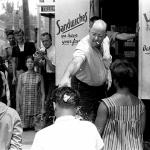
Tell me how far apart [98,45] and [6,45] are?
15.1 ft

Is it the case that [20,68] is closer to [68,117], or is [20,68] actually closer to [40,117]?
[40,117]

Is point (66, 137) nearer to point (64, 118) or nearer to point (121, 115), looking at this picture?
point (64, 118)

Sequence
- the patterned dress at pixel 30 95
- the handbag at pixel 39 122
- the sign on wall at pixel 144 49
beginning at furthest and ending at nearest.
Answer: the patterned dress at pixel 30 95 < the handbag at pixel 39 122 < the sign on wall at pixel 144 49

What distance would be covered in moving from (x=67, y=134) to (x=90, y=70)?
7.52ft

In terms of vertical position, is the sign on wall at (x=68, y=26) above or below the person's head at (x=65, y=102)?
above

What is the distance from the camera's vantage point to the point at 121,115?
3.80 m

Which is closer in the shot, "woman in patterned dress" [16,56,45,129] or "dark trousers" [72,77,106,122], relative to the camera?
"dark trousers" [72,77,106,122]

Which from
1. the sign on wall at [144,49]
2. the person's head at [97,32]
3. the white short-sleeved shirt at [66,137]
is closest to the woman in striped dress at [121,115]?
the white short-sleeved shirt at [66,137]

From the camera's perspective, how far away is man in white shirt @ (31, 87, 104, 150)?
283cm

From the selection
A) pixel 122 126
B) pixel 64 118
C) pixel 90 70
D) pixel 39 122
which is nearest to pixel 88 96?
pixel 90 70

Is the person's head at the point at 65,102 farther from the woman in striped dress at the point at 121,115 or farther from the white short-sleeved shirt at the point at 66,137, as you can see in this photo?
the woman in striped dress at the point at 121,115

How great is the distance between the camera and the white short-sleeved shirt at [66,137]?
9.27 feet

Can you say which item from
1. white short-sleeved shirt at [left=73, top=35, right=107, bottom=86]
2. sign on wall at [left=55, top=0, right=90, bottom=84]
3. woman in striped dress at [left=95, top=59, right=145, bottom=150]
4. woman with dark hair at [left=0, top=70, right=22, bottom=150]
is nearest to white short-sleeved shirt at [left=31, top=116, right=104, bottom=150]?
woman with dark hair at [left=0, top=70, right=22, bottom=150]

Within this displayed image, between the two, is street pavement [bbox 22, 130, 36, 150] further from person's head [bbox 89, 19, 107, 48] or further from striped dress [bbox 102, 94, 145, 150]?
striped dress [bbox 102, 94, 145, 150]
